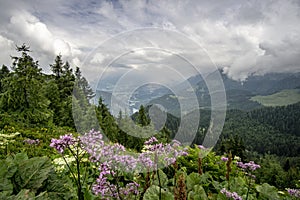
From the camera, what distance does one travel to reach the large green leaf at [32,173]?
1.87 m

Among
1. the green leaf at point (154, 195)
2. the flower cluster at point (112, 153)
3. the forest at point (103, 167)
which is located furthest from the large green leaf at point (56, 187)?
the green leaf at point (154, 195)

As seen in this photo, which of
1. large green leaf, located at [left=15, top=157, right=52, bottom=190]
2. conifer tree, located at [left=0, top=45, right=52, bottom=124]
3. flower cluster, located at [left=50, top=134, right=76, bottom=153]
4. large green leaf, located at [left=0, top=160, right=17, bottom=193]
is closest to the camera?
large green leaf, located at [left=0, top=160, right=17, bottom=193]

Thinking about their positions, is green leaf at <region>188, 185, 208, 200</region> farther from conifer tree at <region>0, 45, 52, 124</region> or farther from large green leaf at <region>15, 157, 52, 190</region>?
conifer tree at <region>0, 45, 52, 124</region>

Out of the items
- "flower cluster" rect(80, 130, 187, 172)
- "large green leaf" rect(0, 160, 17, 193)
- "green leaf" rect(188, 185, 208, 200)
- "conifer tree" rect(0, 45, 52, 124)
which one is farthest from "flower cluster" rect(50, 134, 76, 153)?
"conifer tree" rect(0, 45, 52, 124)

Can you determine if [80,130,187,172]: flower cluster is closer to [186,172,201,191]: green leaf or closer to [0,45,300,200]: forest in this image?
[0,45,300,200]: forest

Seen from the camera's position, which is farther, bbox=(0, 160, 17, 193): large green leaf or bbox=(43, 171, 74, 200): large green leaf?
bbox=(43, 171, 74, 200): large green leaf

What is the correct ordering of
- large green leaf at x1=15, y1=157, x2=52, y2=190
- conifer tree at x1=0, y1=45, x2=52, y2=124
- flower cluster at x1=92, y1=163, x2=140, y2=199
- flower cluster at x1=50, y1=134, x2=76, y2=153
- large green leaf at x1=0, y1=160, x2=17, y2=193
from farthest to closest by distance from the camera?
1. conifer tree at x1=0, y1=45, x2=52, y2=124
2. flower cluster at x1=92, y1=163, x2=140, y2=199
3. flower cluster at x1=50, y1=134, x2=76, y2=153
4. large green leaf at x1=15, y1=157, x2=52, y2=190
5. large green leaf at x1=0, y1=160, x2=17, y2=193

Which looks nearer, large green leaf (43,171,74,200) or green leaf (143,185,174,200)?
large green leaf (43,171,74,200)

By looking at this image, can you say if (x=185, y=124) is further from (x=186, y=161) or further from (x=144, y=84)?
(x=144, y=84)

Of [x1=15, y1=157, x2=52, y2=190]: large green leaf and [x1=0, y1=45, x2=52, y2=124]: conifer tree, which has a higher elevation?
[x1=0, y1=45, x2=52, y2=124]: conifer tree

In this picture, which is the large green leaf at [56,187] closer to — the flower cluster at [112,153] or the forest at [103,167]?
the forest at [103,167]

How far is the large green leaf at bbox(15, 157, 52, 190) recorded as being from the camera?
1.87m

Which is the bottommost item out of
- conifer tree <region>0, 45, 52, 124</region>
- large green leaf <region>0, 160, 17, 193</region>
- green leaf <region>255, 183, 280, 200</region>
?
green leaf <region>255, 183, 280, 200</region>

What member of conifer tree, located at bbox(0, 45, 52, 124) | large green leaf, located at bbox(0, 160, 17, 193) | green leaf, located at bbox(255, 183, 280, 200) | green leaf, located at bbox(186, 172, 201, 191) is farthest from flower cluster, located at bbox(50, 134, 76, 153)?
conifer tree, located at bbox(0, 45, 52, 124)
